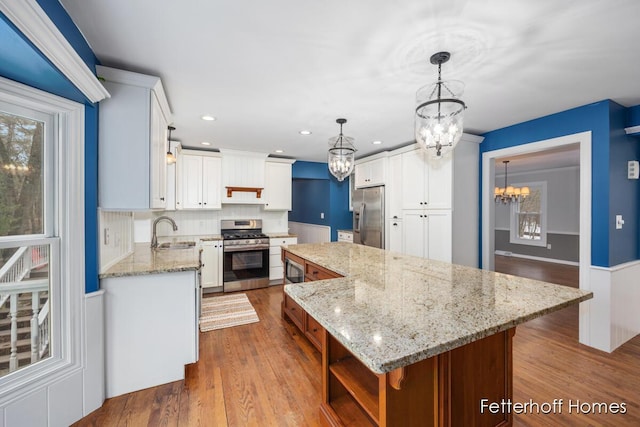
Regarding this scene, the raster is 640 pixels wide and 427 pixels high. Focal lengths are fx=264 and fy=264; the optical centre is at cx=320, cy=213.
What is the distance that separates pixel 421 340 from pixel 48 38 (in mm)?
1856

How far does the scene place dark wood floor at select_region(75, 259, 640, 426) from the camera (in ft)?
5.43

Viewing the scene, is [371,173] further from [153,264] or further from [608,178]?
[153,264]

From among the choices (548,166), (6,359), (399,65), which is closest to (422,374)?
(399,65)

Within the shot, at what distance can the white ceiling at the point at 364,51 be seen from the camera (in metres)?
1.34

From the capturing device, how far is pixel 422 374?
1.13 meters

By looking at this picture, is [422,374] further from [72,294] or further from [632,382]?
[632,382]

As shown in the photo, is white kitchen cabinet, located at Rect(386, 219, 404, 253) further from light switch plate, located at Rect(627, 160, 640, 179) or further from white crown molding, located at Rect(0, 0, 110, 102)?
white crown molding, located at Rect(0, 0, 110, 102)

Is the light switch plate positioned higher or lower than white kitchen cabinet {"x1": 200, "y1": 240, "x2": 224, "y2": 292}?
higher

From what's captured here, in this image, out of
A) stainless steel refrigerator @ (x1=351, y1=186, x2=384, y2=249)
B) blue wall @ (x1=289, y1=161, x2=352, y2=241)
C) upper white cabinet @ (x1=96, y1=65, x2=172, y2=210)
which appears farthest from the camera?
blue wall @ (x1=289, y1=161, x2=352, y2=241)

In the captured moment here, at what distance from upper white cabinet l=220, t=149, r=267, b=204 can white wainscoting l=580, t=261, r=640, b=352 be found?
436cm

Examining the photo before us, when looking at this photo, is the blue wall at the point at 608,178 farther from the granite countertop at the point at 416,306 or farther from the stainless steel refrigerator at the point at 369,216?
the stainless steel refrigerator at the point at 369,216

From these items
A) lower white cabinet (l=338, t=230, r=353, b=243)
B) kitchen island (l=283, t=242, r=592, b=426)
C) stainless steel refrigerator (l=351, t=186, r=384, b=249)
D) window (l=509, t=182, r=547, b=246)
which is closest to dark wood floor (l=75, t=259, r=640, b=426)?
kitchen island (l=283, t=242, r=592, b=426)

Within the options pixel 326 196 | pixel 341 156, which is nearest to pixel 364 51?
pixel 341 156

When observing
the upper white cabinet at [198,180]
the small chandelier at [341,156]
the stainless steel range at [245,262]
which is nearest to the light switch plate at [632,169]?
the small chandelier at [341,156]
